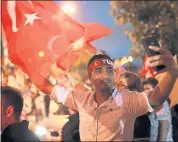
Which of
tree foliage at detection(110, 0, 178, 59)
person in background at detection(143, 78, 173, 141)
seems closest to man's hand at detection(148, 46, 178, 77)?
person in background at detection(143, 78, 173, 141)

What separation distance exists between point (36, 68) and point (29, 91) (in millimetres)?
2337

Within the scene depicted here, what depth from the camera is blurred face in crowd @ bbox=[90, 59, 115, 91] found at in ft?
11.2

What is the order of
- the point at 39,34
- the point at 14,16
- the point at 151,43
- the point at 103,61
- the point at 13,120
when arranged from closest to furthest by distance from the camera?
the point at 151,43
the point at 103,61
the point at 13,120
the point at 39,34
the point at 14,16

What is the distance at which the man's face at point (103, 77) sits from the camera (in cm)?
342

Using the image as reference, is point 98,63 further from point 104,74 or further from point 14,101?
point 14,101

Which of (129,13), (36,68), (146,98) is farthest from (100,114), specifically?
(129,13)

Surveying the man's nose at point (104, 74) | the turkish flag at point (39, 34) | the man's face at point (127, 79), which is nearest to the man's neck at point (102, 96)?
the man's nose at point (104, 74)

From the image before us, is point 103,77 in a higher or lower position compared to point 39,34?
Result: lower

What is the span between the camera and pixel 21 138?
11.9 ft

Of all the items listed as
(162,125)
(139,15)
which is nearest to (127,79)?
(162,125)

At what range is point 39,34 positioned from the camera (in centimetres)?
557

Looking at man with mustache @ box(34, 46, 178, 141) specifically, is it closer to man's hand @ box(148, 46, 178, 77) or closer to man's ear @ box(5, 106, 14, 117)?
man's hand @ box(148, 46, 178, 77)

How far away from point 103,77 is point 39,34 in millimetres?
2314

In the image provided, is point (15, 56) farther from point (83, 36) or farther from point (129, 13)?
point (129, 13)
